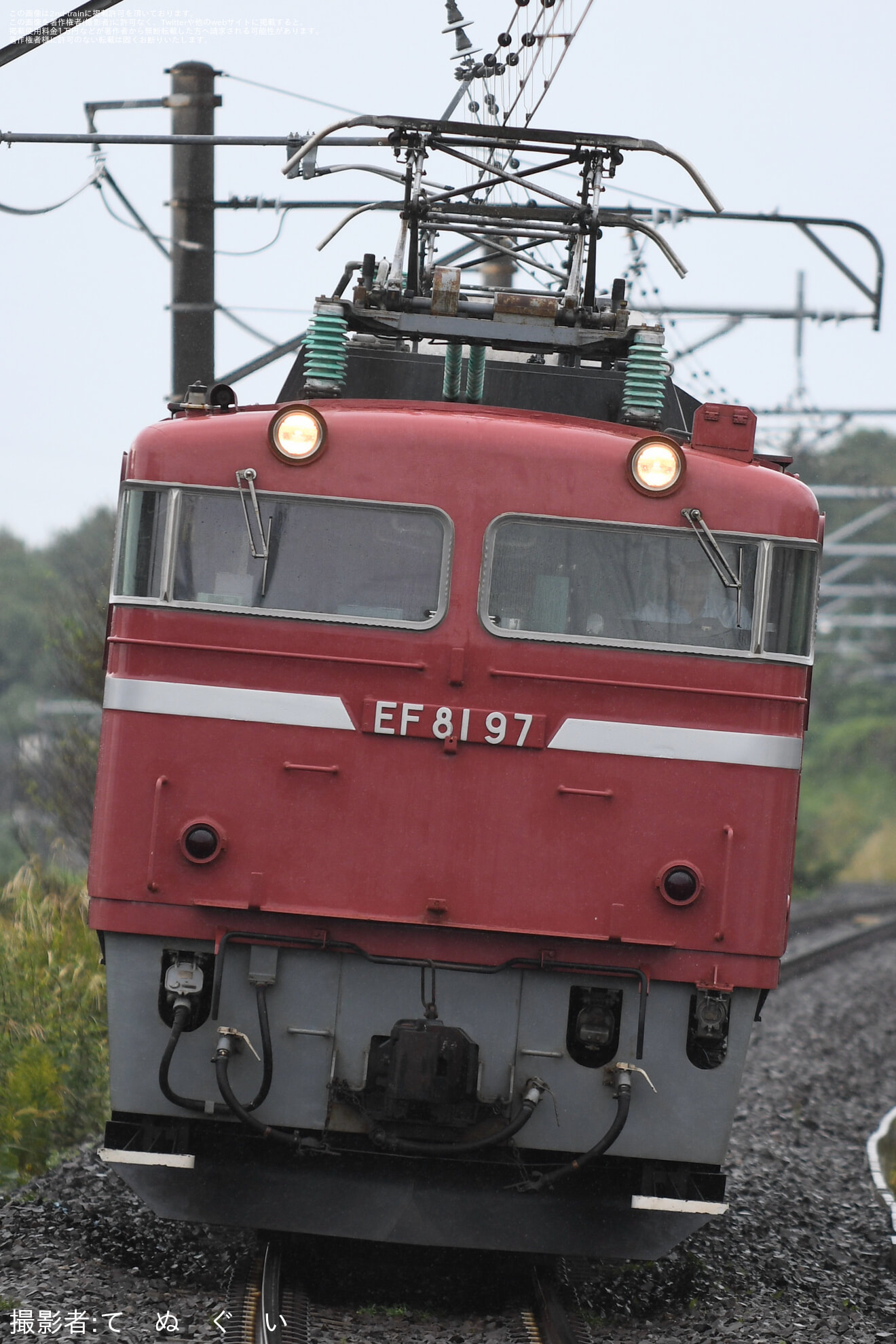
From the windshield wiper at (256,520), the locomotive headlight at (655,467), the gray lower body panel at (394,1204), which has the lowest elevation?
the gray lower body panel at (394,1204)

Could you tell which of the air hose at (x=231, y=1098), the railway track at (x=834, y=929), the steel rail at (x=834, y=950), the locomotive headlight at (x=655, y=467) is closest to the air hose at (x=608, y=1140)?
the air hose at (x=231, y=1098)

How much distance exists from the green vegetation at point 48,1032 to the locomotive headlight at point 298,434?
13.1ft

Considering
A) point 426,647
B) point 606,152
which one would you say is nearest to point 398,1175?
point 426,647

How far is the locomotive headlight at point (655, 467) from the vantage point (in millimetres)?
6188

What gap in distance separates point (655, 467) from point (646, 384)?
0.72m

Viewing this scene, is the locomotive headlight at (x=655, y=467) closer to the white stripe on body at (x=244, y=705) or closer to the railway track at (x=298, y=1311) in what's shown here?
the white stripe on body at (x=244, y=705)

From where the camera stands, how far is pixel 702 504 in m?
6.26

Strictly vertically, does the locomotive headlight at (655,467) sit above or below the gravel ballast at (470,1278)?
above

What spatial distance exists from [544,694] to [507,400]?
1636 millimetres

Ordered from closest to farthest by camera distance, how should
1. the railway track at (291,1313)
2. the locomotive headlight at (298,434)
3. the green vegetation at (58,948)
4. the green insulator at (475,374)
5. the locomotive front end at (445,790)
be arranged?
the railway track at (291,1313) → the locomotive front end at (445,790) → the locomotive headlight at (298,434) → the green insulator at (475,374) → the green vegetation at (58,948)

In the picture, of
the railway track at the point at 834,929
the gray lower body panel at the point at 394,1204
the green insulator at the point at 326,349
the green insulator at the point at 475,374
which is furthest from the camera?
the railway track at the point at 834,929

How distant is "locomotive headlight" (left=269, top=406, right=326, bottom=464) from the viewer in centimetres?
616

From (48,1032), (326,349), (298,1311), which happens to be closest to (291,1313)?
(298,1311)

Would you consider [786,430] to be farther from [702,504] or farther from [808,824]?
[808,824]
